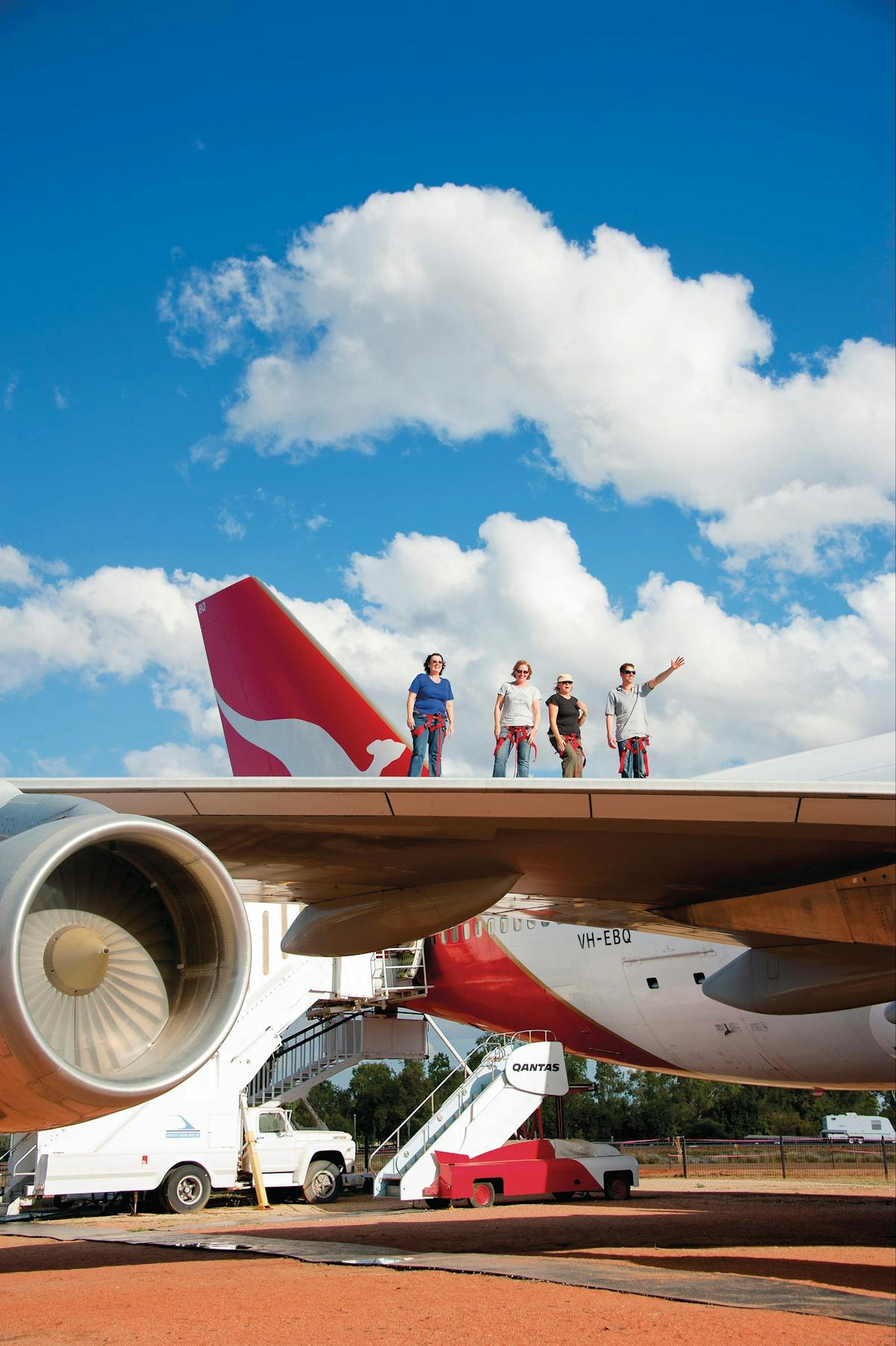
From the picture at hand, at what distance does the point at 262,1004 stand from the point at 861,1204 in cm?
1262

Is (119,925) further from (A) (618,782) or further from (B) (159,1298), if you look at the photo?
(B) (159,1298)

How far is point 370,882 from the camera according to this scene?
30.5 feet

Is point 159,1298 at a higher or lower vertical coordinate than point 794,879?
lower

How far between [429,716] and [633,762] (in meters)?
2.16

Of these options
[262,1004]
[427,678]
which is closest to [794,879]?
[427,678]

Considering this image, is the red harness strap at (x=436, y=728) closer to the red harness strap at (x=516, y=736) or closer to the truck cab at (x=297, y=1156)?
the red harness strap at (x=516, y=736)

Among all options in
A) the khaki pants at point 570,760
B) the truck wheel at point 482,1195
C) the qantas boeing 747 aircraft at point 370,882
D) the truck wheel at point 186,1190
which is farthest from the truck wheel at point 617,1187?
the khaki pants at point 570,760

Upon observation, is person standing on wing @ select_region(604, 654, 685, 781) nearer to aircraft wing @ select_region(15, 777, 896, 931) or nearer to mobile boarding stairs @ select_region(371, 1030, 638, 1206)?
aircraft wing @ select_region(15, 777, 896, 931)

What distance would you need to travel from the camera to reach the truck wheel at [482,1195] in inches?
800

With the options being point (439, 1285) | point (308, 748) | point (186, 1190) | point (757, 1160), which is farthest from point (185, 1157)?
point (757, 1160)

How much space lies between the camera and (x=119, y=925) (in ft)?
19.0

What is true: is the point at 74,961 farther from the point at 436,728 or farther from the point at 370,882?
the point at 436,728

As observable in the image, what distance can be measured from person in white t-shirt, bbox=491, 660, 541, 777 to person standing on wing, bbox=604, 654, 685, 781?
2.89 ft

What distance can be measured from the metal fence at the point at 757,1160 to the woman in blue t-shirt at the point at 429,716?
23048 mm
